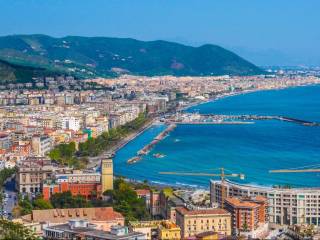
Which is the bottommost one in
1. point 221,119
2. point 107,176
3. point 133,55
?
point 107,176

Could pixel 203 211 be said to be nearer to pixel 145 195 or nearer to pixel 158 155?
pixel 145 195

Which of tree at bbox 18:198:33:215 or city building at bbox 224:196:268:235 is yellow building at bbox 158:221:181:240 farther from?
tree at bbox 18:198:33:215

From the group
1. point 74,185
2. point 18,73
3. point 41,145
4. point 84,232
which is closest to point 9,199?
point 74,185

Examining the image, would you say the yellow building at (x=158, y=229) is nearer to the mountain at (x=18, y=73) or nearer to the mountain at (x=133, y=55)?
the mountain at (x=18, y=73)

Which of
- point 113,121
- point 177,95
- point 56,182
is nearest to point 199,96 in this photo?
point 177,95

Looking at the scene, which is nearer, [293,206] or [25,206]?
[293,206]

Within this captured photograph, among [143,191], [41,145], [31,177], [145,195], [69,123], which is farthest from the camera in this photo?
[69,123]

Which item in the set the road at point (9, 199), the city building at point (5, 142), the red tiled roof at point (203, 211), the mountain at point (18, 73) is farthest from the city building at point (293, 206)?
the mountain at point (18, 73)

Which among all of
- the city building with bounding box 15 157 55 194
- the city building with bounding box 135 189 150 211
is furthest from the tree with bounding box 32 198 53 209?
the city building with bounding box 15 157 55 194
